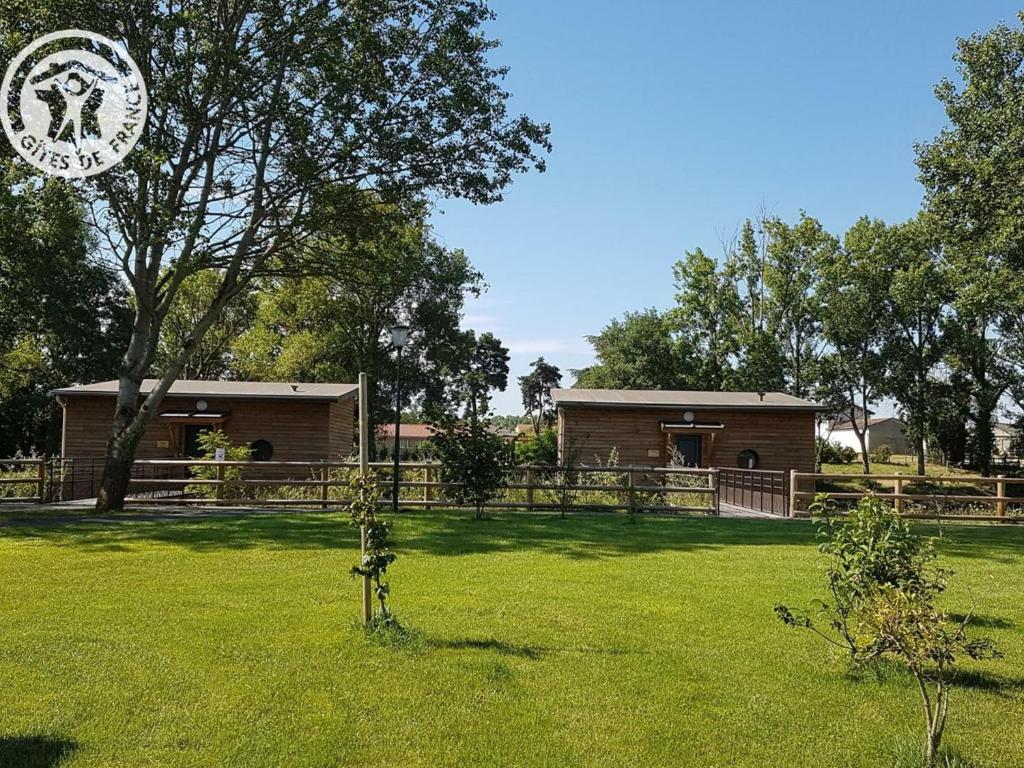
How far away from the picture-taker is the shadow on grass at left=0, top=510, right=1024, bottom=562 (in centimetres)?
973

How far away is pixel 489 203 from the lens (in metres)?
15.7

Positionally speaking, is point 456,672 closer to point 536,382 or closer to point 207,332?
point 207,332

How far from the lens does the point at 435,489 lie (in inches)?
608

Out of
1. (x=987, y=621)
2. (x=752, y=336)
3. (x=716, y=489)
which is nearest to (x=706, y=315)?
(x=752, y=336)

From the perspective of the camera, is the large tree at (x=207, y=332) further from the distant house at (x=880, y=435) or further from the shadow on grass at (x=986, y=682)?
the distant house at (x=880, y=435)

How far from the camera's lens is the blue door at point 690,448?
77.4 ft

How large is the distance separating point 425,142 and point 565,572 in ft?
31.4

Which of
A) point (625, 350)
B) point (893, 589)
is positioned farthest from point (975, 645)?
point (625, 350)

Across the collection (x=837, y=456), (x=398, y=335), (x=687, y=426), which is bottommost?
(x=837, y=456)

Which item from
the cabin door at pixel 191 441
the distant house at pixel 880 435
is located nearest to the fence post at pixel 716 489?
the cabin door at pixel 191 441

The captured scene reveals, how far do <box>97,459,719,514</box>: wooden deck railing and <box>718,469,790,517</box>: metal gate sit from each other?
4.23 feet

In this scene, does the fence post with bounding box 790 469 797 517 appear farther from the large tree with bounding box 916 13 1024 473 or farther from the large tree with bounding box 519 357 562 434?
the large tree with bounding box 519 357 562 434

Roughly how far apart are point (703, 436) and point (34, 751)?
21.7m

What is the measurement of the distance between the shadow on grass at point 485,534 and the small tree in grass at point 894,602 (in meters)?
4.88
